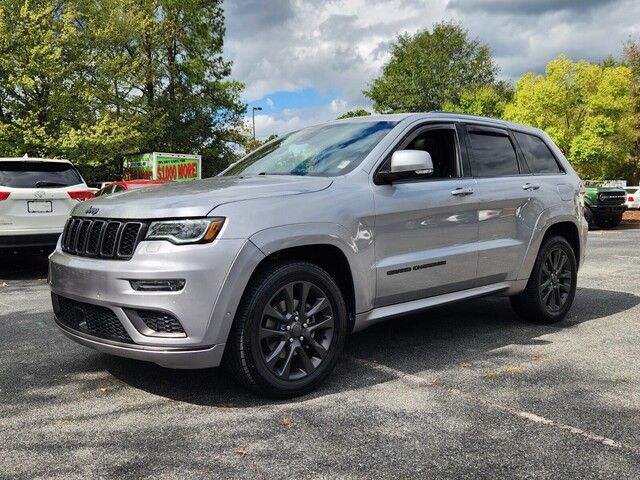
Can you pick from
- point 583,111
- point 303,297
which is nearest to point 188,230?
point 303,297

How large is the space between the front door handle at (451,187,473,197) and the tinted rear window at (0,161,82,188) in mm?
6370

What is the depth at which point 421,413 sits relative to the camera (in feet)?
11.6

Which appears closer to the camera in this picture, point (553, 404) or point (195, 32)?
point (553, 404)

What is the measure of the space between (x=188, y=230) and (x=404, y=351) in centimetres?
217

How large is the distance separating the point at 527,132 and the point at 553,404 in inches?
117

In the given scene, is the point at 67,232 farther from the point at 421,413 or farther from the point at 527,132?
the point at 527,132

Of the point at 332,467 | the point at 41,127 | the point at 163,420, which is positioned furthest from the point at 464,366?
the point at 41,127

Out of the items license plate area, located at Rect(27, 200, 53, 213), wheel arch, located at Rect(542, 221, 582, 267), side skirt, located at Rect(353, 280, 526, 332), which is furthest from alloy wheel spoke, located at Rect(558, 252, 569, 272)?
license plate area, located at Rect(27, 200, 53, 213)

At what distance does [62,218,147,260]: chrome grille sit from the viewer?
139 inches

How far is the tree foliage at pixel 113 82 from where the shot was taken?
23.0 metres

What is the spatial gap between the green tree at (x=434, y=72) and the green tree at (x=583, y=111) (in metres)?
20.6

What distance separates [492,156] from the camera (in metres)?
5.30

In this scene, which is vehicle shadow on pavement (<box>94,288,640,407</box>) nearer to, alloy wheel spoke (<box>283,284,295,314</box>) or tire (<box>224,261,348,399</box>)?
tire (<box>224,261,348,399</box>)

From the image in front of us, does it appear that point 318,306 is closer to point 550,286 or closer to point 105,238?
point 105,238
